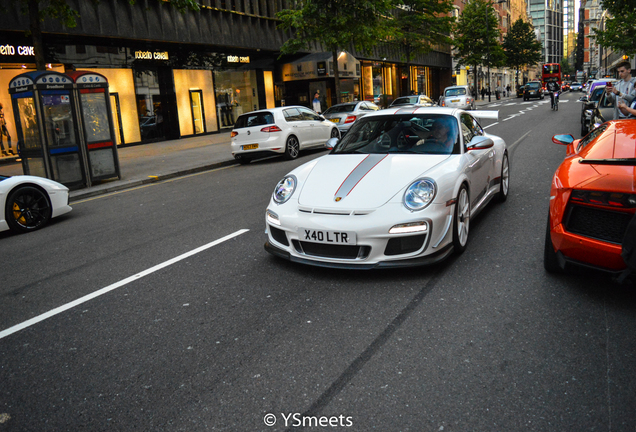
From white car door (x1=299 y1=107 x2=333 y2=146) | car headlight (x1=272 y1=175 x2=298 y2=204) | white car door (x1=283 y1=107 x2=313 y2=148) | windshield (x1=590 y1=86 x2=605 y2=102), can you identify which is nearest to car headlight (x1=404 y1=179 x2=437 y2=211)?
car headlight (x1=272 y1=175 x2=298 y2=204)

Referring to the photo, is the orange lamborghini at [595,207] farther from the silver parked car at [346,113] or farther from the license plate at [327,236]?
the silver parked car at [346,113]

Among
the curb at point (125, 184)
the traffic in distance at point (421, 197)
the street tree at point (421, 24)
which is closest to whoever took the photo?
the traffic in distance at point (421, 197)

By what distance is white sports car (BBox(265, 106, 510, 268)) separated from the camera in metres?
4.20

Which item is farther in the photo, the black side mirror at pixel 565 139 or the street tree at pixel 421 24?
the street tree at pixel 421 24

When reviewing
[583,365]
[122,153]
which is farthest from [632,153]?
[122,153]

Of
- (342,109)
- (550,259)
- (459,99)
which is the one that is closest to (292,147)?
(342,109)

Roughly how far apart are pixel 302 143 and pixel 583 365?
1286 cm

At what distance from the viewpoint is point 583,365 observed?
2.86 metres

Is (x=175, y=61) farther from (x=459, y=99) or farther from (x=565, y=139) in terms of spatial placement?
(x=565, y=139)

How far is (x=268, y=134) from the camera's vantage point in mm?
14078

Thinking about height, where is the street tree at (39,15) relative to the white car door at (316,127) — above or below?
above

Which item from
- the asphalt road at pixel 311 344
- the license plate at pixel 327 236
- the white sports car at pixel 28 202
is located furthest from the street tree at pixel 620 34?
the license plate at pixel 327 236

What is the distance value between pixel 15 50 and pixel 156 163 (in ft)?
25.5

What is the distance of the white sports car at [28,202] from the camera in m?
7.29
